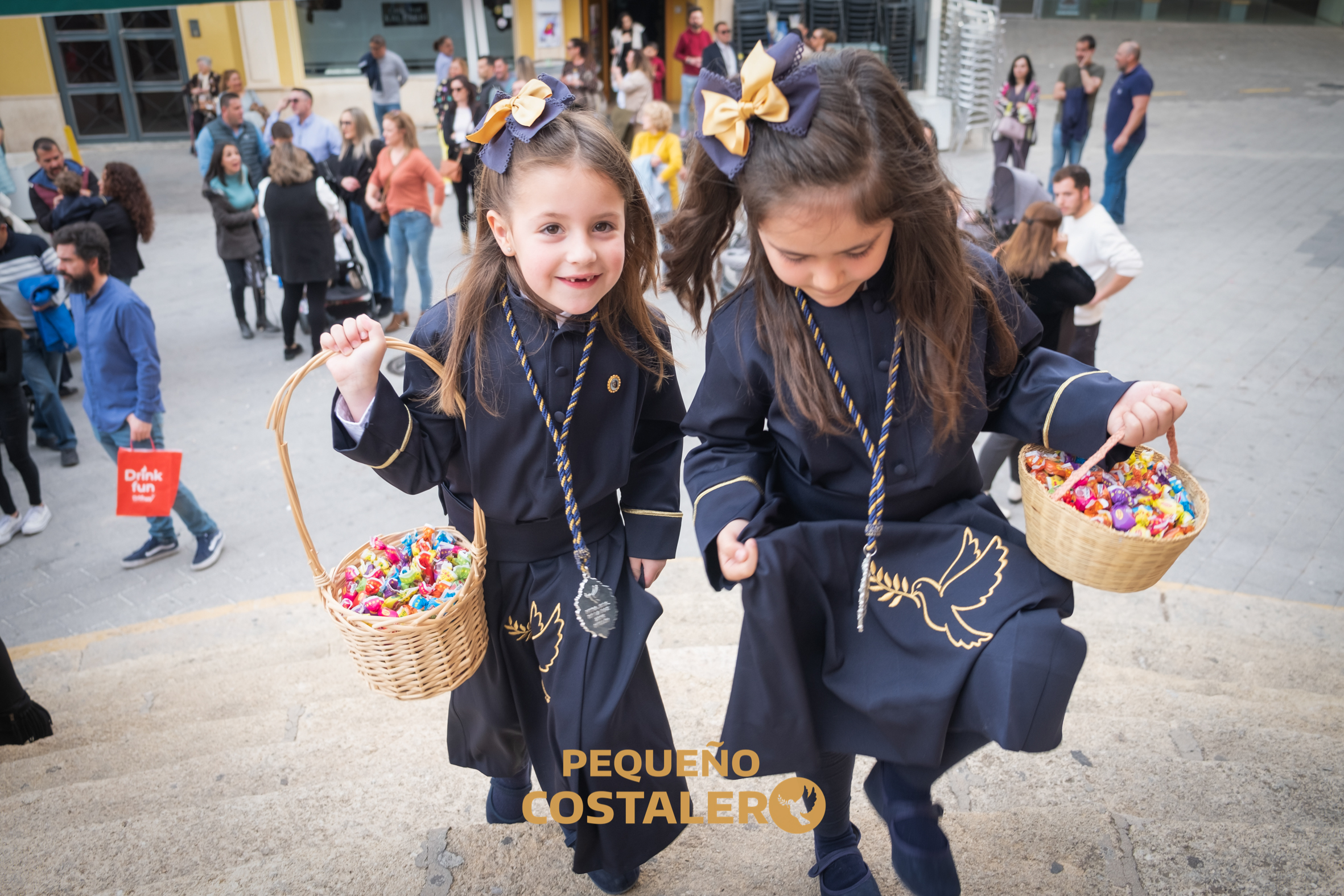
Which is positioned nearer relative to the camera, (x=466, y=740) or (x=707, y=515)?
(x=707, y=515)

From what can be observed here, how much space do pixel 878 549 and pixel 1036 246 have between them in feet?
9.63

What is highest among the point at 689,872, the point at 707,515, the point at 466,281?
the point at 466,281

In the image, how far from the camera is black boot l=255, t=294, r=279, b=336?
311 inches

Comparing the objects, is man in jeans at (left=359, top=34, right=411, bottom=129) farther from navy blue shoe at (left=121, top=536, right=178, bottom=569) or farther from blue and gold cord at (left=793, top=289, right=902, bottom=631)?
blue and gold cord at (left=793, top=289, right=902, bottom=631)

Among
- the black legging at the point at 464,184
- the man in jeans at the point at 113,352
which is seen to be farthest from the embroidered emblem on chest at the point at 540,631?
the black legging at the point at 464,184

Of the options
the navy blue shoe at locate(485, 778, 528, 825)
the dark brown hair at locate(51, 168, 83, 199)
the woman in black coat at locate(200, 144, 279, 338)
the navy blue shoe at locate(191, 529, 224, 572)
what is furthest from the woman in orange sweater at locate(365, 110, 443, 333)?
the navy blue shoe at locate(485, 778, 528, 825)

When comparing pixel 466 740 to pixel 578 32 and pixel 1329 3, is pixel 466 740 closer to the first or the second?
pixel 578 32

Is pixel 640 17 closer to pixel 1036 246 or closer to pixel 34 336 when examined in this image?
pixel 34 336

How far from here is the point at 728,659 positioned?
11.7 ft

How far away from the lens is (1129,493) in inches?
76.5

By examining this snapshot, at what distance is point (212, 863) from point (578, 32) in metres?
16.5

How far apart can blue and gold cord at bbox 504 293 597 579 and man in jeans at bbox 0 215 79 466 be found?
16.1 ft

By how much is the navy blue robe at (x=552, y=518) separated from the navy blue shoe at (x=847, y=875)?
0.34 meters

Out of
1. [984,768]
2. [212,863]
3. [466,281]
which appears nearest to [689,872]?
[984,768]
